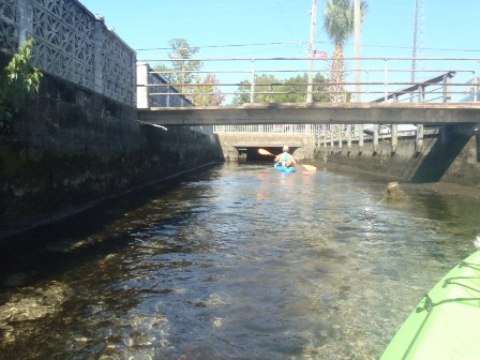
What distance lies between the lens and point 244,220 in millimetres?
10078

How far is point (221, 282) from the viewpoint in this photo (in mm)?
5707

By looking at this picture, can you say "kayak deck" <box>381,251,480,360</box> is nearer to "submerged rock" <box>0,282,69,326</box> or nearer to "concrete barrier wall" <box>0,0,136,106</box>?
"submerged rock" <box>0,282,69,326</box>

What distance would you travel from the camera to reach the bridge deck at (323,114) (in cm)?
1497

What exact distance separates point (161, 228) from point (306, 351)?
17.9ft

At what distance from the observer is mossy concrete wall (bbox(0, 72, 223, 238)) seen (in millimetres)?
7871

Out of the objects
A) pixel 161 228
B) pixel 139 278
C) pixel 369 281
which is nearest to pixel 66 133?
pixel 161 228

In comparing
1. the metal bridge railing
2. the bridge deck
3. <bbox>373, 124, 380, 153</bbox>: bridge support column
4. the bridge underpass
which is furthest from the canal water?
the metal bridge railing

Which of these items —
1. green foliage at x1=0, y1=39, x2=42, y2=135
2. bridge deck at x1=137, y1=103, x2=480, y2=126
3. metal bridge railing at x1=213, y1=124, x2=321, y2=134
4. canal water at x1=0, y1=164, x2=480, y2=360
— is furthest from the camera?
metal bridge railing at x1=213, y1=124, x2=321, y2=134

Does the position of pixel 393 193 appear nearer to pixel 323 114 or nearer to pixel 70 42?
pixel 323 114

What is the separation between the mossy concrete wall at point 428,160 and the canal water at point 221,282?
472 centimetres

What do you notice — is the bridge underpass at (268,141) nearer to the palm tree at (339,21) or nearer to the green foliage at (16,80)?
the palm tree at (339,21)

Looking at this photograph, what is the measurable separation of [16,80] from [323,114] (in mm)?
10666

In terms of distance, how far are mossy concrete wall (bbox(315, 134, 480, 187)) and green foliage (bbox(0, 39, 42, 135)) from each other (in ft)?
41.7

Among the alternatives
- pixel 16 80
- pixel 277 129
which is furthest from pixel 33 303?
pixel 277 129
